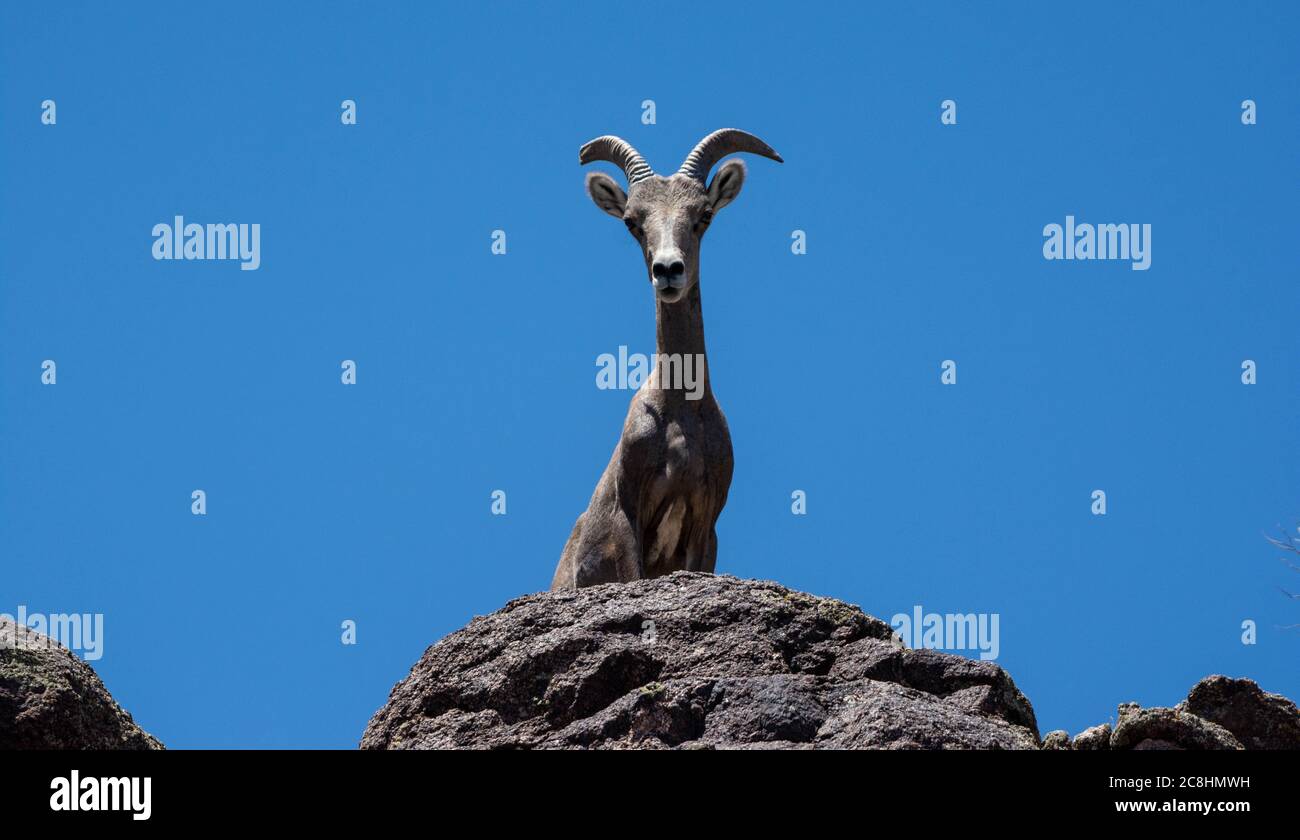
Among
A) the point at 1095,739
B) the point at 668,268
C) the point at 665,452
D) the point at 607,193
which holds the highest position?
the point at 607,193

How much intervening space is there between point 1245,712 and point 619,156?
333 inches

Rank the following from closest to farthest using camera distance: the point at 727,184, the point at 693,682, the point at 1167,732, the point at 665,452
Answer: the point at 693,682 → the point at 1167,732 → the point at 665,452 → the point at 727,184

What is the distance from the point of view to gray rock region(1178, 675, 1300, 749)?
32.8 ft

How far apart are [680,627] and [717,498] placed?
20.8 ft

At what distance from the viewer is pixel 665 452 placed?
14992mm

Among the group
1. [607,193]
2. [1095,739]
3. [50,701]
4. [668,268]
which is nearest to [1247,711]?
[1095,739]

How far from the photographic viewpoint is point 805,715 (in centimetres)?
780

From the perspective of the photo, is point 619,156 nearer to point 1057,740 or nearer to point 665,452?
point 665,452

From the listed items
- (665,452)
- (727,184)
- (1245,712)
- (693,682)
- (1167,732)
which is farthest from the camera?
(727,184)

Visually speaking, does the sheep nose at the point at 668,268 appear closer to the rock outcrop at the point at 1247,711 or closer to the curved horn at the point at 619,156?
the curved horn at the point at 619,156

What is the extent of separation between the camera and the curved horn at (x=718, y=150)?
16328 millimetres
